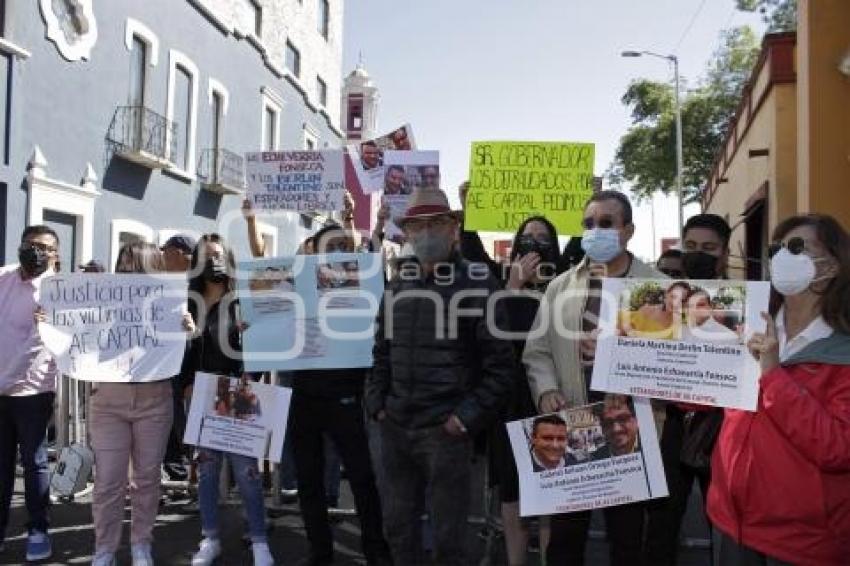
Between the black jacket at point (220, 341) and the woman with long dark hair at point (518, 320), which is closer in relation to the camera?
the woman with long dark hair at point (518, 320)

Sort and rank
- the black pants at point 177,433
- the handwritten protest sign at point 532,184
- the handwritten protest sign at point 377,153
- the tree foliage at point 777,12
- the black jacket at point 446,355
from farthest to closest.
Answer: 1. the tree foliage at point 777,12
2. the handwritten protest sign at point 377,153
3. the handwritten protest sign at point 532,184
4. the black pants at point 177,433
5. the black jacket at point 446,355

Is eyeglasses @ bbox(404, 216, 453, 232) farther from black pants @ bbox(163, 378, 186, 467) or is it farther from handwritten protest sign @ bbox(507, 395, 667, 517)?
black pants @ bbox(163, 378, 186, 467)

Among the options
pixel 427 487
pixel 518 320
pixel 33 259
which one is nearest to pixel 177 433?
pixel 33 259

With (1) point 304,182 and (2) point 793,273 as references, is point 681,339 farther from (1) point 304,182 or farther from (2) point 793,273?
(1) point 304,182

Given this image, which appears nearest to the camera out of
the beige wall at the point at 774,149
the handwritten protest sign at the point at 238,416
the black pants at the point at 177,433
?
the handwritten protest sign at the point at 238,416

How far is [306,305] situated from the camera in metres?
4.76

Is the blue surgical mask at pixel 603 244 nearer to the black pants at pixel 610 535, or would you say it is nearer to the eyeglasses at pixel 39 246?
the black pants at pixel 610 535

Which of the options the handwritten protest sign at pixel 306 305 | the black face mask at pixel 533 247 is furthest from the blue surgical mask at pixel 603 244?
the handwritten protest sign at pixel 306 305

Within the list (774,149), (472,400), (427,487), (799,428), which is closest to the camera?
(799,428)

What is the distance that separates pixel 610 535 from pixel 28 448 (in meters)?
3.54

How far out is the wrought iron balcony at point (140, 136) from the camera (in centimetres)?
1291

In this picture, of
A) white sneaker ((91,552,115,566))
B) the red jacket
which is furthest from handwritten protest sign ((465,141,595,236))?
the red jacket

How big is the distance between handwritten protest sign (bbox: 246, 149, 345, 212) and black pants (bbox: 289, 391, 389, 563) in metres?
2.26

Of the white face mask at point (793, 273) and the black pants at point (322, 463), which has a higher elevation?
the white face mask at point (793, 273)
